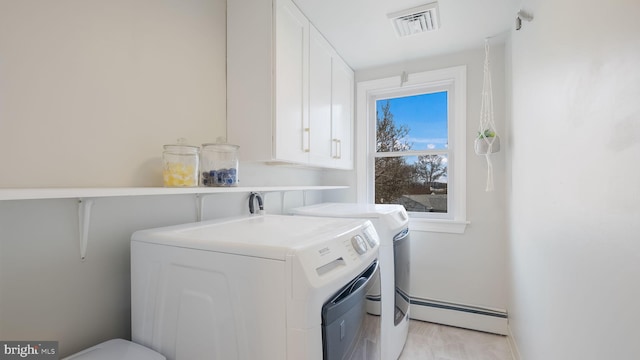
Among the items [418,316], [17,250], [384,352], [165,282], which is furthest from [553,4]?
[418,316]

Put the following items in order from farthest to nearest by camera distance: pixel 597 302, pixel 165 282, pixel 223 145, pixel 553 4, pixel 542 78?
1. pixel 223 145
2. pixel 542 78
3. pixel 553 4
4. pixel 165 282
5. pixel 597 302

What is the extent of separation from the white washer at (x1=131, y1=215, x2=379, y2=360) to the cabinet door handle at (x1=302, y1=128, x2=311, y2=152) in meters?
0.84

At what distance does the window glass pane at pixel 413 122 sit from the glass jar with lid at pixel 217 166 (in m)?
1.81

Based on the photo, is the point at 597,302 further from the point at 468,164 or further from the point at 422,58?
the point at 422,58

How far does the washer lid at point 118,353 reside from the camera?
2.96ft

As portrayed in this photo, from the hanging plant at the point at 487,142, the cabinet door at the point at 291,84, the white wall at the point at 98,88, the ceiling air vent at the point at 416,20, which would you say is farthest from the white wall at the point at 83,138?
the hanging plant at the point at 487,142

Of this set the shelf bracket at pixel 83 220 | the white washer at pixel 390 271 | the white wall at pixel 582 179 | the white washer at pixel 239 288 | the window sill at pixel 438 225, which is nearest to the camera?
the white wall at pixel 582 179

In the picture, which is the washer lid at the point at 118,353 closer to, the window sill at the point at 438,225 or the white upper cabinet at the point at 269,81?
the white upper cabinet at the point at 269,81

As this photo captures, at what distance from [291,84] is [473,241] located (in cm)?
192

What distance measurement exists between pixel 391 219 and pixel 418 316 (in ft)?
4.12

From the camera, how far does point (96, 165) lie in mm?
1082

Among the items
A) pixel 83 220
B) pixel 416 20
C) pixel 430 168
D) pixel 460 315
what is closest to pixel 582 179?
pixel 416 20

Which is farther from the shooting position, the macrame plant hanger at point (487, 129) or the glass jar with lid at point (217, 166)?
the macrame plant hanger at point (487, 129)

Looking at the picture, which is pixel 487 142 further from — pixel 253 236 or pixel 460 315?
pixel 253 236
